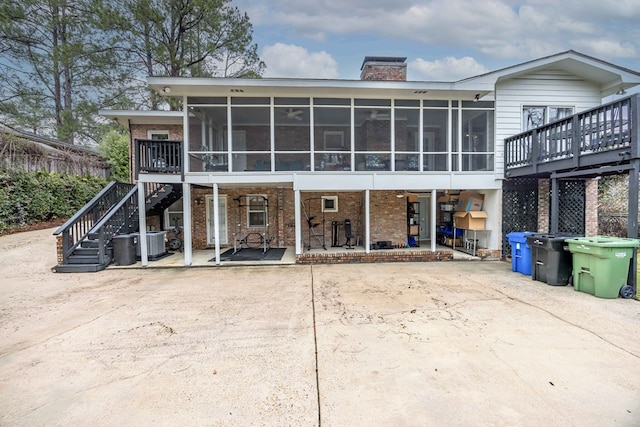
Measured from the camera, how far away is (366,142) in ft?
31.7

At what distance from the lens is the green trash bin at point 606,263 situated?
5.15 metres

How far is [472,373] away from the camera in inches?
117

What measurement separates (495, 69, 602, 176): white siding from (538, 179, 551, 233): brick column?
1.23m

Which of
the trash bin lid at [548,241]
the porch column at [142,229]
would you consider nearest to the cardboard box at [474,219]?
the trash bin lid at [548,241]

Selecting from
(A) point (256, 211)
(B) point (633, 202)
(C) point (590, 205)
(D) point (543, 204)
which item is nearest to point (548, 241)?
(B) point (633, 202)

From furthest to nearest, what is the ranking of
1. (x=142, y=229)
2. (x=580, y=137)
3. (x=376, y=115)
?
(x=376, y=115) → (x=142, y=229) → (x=580, y=137)

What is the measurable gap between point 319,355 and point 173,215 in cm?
945

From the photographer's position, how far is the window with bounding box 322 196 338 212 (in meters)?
10.6

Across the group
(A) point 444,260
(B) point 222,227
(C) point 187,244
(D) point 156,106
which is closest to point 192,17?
(D) point 156,106

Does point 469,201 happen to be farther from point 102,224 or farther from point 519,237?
point 102,224

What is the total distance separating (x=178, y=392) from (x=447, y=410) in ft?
7.85

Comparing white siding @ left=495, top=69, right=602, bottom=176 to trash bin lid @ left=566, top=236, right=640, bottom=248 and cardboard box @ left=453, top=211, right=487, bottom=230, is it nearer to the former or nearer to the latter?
cardboard box @ left=453, top=211, right=487, bottom=230

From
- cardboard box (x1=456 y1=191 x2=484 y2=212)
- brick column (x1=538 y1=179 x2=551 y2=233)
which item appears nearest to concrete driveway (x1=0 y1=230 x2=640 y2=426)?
brick column (x1=538 y1=179 x2=551 y2=233)

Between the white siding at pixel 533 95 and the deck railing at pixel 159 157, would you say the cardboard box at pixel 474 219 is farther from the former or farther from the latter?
the deck railing at pixel 159 157
